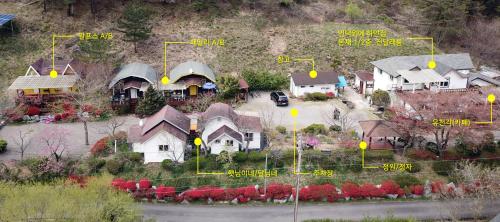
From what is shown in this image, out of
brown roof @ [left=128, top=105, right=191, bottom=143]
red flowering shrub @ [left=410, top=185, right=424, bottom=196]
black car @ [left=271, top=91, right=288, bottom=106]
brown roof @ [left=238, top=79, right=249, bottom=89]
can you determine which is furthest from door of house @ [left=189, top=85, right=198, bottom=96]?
red flowering shrub @ [left=410, top=185, right=424, bottom=196]

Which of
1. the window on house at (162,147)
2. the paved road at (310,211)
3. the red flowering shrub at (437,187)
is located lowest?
the paved road at (310,211)

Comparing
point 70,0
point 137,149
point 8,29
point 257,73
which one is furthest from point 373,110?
point 8,29

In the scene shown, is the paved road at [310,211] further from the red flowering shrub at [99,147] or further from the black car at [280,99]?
the black car at [280,99]

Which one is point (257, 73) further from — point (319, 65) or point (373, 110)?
point (373, 110)

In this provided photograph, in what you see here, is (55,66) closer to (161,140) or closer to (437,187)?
(161,140)

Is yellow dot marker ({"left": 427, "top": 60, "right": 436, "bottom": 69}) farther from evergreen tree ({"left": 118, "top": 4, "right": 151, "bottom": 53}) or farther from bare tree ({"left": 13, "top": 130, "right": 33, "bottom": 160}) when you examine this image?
bare tree ({"left": 13, "top": 130, "right": 33, "bottom": 160})

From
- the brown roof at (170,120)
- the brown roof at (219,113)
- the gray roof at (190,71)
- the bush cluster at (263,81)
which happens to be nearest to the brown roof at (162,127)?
the brown roof at (170,120)
